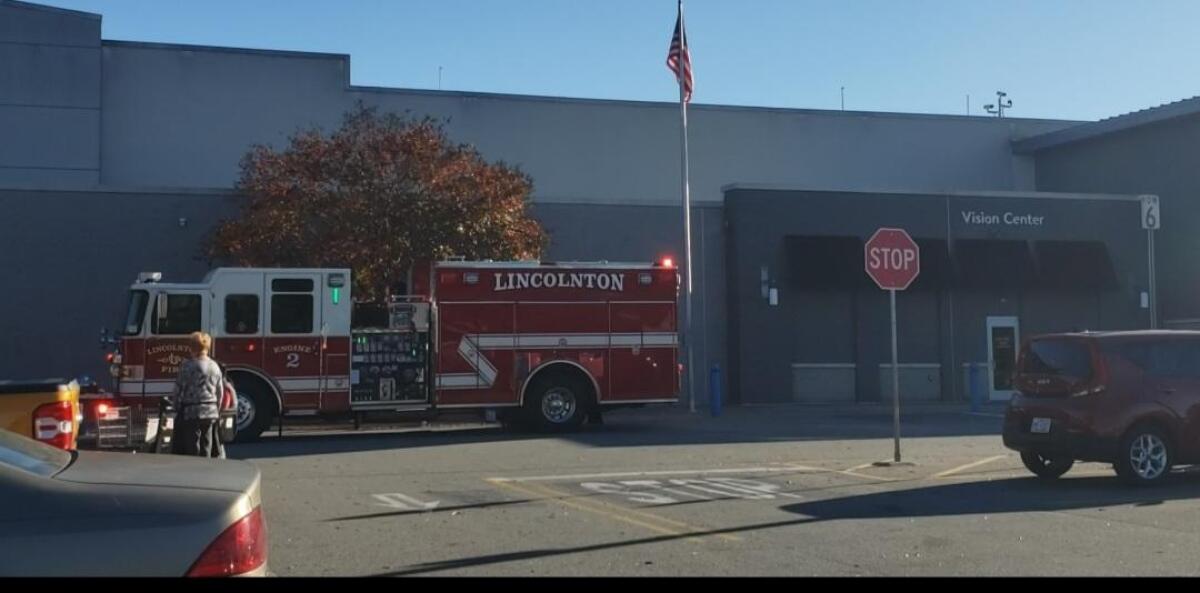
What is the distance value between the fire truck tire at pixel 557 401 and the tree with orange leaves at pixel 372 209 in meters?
3.84

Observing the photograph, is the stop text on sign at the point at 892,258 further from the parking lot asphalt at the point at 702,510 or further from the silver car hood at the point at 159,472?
the silver car hood at the point at 159,472

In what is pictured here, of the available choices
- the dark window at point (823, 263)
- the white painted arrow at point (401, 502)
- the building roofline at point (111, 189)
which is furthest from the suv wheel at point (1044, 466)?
the building roofline at point (111, 189)

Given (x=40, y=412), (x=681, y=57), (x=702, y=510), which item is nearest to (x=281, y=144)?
(x=681, y=57)

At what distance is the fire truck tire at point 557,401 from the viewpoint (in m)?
20.1

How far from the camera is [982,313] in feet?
99.9

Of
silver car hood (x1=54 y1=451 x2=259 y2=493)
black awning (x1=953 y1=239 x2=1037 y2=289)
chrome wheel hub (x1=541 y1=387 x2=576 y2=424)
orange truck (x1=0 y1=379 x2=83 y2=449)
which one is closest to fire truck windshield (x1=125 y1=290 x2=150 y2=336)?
chrome wheel hub (x1=541 y1=387 x2=576 y2=424)

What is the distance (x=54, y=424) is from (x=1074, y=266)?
2739 centimetres

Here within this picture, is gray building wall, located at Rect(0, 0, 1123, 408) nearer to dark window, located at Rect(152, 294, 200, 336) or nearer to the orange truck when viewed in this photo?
dark window, located at Rect(152, 294, 200, 336)

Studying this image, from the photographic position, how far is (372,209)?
22844 mm

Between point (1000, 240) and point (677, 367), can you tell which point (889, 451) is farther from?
point (1000, 240)

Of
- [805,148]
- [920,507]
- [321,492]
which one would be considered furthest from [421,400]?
[805,148]

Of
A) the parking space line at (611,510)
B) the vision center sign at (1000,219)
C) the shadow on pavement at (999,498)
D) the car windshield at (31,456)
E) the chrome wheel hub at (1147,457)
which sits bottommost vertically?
the shadow on pavement at (999,498)

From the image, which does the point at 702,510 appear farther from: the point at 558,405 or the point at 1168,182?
the point at 1168,182
